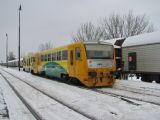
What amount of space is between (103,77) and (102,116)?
8.46m

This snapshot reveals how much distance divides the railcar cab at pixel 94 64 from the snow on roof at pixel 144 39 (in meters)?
3.08

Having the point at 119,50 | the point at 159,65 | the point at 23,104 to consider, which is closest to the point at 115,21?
the point at 119,50

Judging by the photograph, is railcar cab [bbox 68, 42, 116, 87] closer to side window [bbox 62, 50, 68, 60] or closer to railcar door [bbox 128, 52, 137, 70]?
side window [bbox 62, 50, 68, 60]

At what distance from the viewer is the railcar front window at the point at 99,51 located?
17062 millimetres

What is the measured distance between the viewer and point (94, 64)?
16.9m

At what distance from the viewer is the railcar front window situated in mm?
17062

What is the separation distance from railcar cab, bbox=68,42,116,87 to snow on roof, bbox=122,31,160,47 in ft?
10.1

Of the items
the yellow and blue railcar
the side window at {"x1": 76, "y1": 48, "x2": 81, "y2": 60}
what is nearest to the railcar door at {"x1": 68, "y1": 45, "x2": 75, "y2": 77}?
the yellow and blue railcar

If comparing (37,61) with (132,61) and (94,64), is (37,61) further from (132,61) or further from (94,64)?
(94,64)

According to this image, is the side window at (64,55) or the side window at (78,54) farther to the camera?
the side window at (64,55)

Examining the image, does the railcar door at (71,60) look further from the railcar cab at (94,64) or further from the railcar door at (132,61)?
the railcar door at (132,61)

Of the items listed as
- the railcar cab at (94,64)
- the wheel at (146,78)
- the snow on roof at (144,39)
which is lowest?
the wheel at (146,78)

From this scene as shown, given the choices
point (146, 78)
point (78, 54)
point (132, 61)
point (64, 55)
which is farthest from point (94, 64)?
point (132, 61)

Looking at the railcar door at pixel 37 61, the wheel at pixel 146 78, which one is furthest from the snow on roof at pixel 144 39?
the railcar door at pixel 37 61
